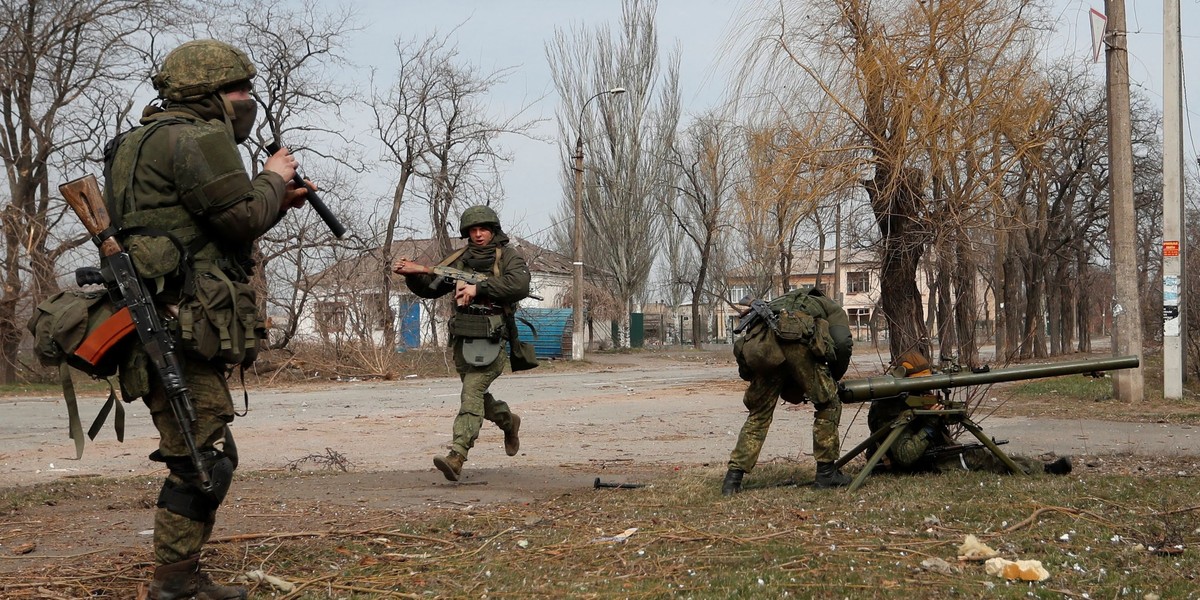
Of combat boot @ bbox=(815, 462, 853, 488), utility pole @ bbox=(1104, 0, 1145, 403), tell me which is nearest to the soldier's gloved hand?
combat boot @ bbox=(815, 462, 853, 488)

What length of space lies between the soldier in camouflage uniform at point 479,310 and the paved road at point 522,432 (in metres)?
0.98

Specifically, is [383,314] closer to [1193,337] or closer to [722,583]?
[1193,337]

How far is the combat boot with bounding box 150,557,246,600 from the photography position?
3.84 metres

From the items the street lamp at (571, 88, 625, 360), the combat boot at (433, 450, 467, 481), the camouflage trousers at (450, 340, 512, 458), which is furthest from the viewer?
the street lamp at (571, 88, 625, 360)

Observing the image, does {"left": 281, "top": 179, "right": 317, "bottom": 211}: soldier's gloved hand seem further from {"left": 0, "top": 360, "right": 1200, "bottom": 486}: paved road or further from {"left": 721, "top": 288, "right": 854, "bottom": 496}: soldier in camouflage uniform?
{"left": 0, "top": 360, "right": 1200, "bottom": 486}: paved road

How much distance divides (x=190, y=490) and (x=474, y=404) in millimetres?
3428

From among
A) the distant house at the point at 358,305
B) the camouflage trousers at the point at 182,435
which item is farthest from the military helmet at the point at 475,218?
the distant house at the point at 358,305

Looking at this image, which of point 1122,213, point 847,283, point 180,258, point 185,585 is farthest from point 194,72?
point 847,283

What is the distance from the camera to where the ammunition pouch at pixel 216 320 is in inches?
151

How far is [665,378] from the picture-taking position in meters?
22.4

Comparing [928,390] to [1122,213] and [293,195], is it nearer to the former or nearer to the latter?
[293,195]

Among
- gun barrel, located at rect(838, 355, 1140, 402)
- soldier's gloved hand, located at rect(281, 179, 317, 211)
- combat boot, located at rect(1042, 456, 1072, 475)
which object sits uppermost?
soldier's gloved hand, located at rect(281, 179, 317, 211)

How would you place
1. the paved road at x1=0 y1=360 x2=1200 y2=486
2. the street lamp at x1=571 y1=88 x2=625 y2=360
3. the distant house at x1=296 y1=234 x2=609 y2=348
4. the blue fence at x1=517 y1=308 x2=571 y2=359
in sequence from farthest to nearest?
the blue fence at x1=517 y1=308 x2=571 y2=359
the street lamp at x1=571 y1=88 x2=625 y2=360
the distant house at x1=296 y1=234 x2=609 y2=348
the paved road at x1=0 y1=360 x2=1200 y2=486

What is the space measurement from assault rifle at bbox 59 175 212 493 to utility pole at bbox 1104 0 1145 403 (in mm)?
11723
